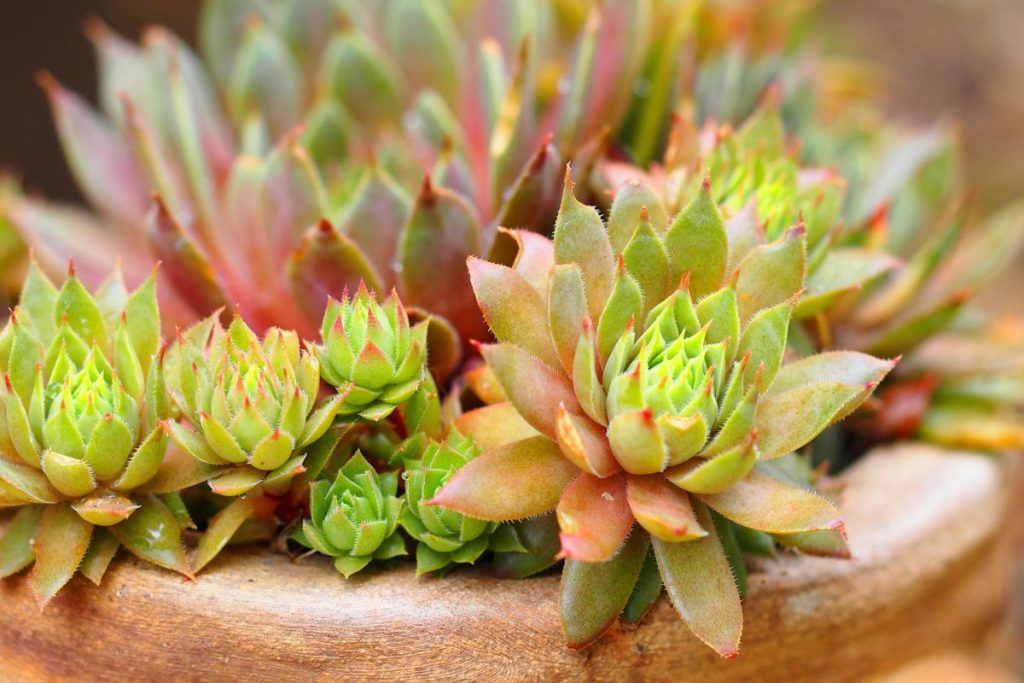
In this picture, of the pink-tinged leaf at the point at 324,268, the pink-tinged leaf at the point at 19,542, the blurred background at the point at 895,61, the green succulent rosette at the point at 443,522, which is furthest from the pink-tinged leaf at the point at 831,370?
the blurred background at the point at 895,61

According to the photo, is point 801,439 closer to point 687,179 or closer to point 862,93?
point 687,179

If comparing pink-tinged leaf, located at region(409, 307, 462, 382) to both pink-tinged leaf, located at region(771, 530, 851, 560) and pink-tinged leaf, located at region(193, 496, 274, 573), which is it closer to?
pink-tinged leaf, located at region(193, 496, 274, 573)

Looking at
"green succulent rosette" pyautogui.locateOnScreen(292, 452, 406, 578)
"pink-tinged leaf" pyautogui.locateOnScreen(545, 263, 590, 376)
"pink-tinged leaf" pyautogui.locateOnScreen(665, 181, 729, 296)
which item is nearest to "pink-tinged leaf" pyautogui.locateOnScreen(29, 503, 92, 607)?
"green succulent rosette" pyautogui.locateOnScreen(292, 452, 406, 578)

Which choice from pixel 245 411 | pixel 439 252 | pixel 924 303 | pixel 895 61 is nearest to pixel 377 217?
pixel 439 252

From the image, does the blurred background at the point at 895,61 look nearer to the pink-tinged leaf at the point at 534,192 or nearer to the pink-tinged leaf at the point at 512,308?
A: the pink-tinged leaf at the point at 534,192

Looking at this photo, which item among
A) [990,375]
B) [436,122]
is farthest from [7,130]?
[990,375]

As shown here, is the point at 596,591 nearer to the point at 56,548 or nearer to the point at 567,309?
the point at 567,309
